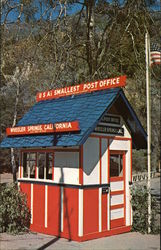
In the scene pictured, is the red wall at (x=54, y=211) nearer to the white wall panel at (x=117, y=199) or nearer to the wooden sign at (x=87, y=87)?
the white wall panel at (x=117, y=199)

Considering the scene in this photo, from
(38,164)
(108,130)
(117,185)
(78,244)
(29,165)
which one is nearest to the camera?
(78,244)

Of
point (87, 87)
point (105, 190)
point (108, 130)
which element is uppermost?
point (87, 87)

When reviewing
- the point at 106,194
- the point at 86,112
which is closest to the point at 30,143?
the point at 86,112

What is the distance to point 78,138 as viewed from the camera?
28.2 ft

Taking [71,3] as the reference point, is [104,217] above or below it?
below

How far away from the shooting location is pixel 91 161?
9.23 meters

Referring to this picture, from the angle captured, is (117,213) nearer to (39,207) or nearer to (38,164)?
(39,207)

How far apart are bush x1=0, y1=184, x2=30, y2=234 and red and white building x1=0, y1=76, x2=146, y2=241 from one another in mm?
226

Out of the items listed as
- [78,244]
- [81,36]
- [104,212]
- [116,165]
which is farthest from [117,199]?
[81,36]

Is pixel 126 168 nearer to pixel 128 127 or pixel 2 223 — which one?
pixel 128 127

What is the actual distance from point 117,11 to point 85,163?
26.5ft

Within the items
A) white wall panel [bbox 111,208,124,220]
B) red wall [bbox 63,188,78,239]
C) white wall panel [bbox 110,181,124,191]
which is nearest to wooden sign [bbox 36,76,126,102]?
white wall panel [bbox 110,181,124,191]

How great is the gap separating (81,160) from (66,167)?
1.86 ft

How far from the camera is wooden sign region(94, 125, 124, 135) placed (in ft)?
31.1
